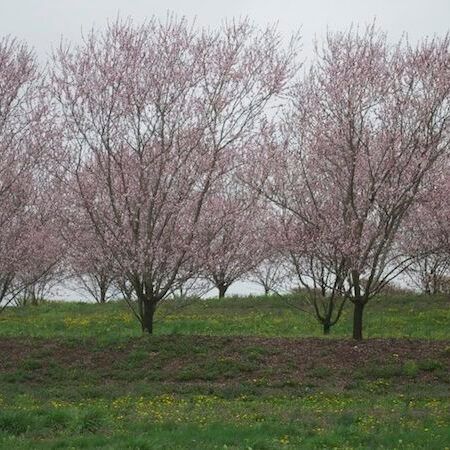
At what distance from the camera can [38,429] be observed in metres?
9.03

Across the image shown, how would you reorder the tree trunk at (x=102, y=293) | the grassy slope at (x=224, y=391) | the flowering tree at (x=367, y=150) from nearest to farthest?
the grassy slope at (x=224, y=391) → the flowering tree at (x=367, y=150) → the tree trunk at (x=102, y=293)

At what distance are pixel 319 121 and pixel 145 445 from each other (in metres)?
10.6

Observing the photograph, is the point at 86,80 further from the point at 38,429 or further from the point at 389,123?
the point at 38,429

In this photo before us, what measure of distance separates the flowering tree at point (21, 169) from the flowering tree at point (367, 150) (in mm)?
6112

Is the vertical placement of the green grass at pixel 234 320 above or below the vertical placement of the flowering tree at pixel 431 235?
below

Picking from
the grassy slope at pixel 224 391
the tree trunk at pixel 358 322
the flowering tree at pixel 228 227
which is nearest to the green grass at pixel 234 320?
the grassy slope at pixel 224 391

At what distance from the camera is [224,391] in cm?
1239

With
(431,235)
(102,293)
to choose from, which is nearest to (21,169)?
(431,235)

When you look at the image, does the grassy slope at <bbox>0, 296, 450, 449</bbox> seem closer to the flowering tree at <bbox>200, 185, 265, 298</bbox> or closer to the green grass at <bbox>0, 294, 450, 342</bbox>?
the green grass at <bbox>0, 294, 450, 342</bbox>

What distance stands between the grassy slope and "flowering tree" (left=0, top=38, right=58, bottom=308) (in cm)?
245

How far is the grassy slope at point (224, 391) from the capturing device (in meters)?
8.66

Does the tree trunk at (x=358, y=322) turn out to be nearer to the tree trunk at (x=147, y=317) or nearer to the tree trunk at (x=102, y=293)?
the tree trunk at (x=147, y=317)

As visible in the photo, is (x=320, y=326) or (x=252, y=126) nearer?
(x=252, y=126)

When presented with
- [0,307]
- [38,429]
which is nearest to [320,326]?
[0,307]
